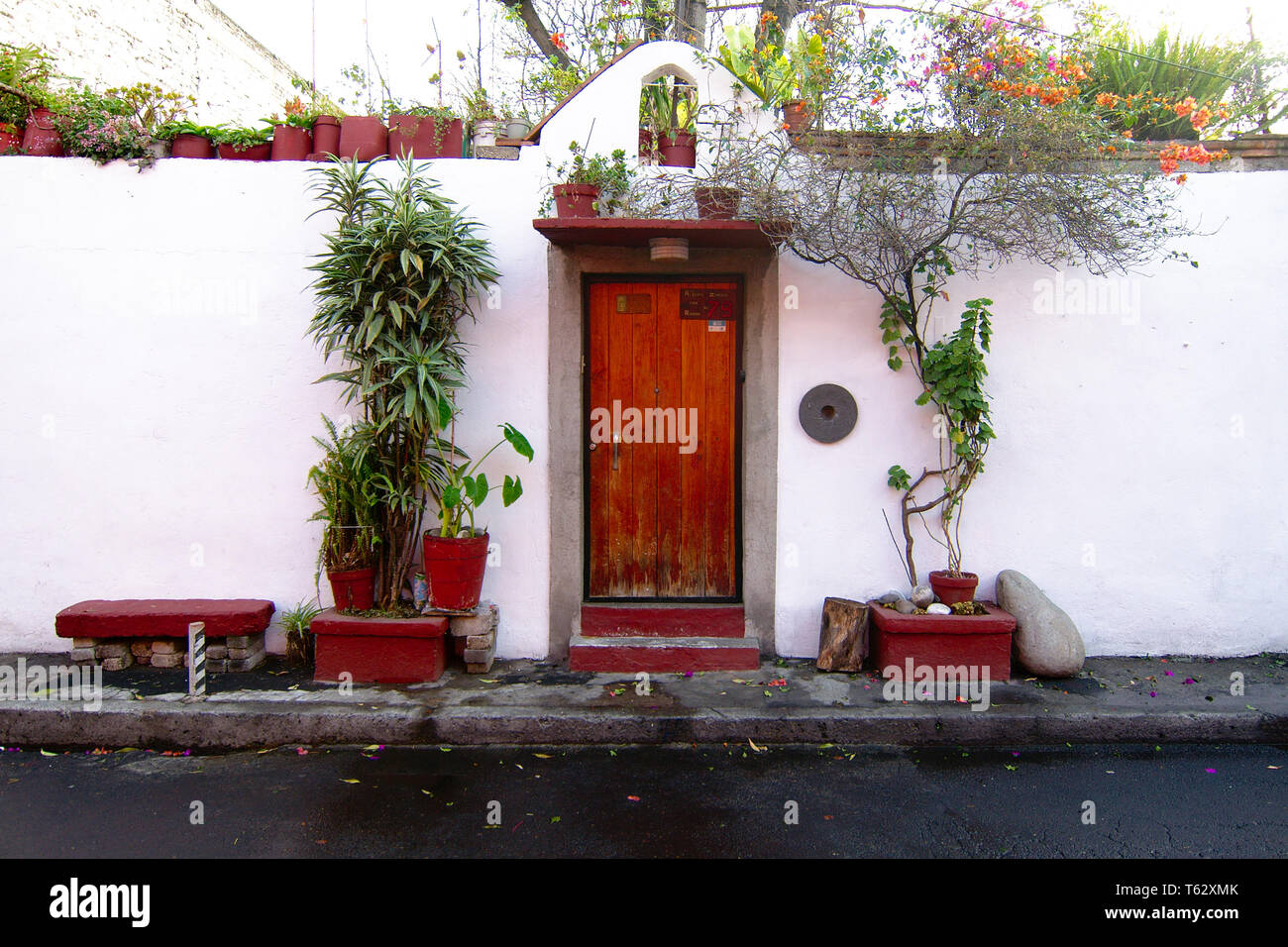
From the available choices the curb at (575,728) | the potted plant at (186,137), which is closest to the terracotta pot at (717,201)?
the curb at (575,728)

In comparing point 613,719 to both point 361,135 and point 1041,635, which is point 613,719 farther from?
point 361,135

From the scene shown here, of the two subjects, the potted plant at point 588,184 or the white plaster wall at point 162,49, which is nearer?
the potted plant at point 588,184

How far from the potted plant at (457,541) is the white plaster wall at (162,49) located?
4743mm

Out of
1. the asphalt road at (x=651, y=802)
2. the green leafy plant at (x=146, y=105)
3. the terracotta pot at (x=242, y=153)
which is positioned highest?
the green leafy plant at (x=146, y=105)

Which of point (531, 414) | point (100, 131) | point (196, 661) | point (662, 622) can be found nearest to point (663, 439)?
point (531, 414)

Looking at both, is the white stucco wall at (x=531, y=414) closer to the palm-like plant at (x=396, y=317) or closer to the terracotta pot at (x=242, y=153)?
the terracotta pot at (x=242, y=153)

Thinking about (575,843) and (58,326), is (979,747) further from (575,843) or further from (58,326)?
(58,326)

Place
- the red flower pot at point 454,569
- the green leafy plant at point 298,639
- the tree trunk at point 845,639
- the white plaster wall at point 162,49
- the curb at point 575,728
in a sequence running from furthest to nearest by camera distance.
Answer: the white plaster wall at point 162,49 < the green leafy plant at point 298,639 < the tree trunk at point 845,639 < the red flower pot at point 454,569 < the curb at point 575,728

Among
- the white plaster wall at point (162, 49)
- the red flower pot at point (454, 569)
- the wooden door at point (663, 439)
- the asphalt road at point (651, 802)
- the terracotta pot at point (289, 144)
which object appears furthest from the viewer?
the white plaster wall at point (162, 49)

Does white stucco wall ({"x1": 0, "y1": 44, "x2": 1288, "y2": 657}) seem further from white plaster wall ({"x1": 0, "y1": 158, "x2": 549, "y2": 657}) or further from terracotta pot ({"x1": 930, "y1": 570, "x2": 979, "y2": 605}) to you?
terracotta pot ({"x1": 930, "y1": 570, "x2": 979, "y2": 605})

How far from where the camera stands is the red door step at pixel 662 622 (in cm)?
521

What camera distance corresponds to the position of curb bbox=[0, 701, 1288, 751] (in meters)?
4.29

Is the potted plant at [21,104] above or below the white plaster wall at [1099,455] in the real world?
above

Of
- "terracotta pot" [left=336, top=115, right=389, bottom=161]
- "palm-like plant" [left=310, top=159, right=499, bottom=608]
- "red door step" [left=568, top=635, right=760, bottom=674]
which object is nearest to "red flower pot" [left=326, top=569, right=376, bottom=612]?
"palm-like plant" [left=310, top=159, right=499, bottom=608]
